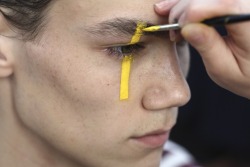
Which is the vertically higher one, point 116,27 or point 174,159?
point 116,27

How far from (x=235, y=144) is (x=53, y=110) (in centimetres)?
197

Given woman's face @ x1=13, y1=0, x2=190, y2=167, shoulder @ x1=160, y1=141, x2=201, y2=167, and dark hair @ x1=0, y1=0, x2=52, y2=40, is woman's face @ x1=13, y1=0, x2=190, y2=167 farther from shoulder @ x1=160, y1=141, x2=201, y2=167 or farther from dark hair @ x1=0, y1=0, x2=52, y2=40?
shoulder @ x1=160, y1=141, x2=201, y2=167

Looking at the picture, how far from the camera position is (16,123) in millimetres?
1728

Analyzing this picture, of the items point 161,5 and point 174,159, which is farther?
point 174,159

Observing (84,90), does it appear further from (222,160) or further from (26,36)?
(222,160)

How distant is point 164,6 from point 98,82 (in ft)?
0.86

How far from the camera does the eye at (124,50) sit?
1546 millimetres

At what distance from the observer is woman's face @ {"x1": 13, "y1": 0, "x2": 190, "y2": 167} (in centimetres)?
152

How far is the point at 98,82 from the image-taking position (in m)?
1.54

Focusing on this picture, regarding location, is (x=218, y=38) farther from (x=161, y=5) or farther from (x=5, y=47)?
(x=5, y=47)

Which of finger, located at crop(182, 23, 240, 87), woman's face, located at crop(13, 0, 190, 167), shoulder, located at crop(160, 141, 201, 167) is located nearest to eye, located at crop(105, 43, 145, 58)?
woman's face, located at crop(13, 0, 190, 167)

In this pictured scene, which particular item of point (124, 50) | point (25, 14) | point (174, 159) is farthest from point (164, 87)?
point (174, 159)

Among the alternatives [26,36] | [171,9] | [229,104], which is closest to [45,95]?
[26,36]

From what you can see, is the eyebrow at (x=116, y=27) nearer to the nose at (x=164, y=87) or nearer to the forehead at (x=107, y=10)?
the forehead at (x=107, y=10)
